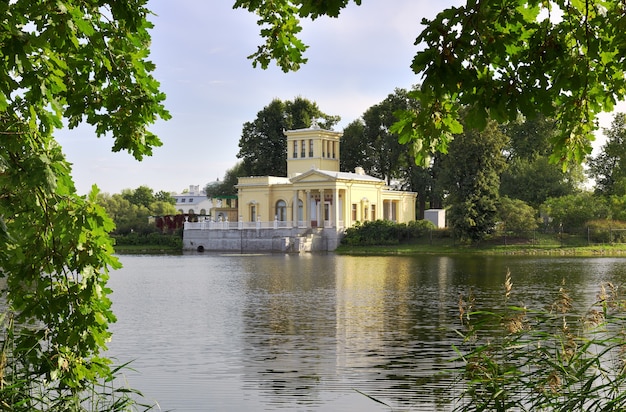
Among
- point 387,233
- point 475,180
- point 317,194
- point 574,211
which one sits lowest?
point 387,233

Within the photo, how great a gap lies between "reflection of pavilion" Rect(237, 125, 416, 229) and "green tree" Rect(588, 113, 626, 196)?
13.7 metres

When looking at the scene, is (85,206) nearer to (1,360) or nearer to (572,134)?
(1,360)

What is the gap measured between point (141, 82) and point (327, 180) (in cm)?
5454

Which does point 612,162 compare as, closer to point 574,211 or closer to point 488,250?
point 574,211

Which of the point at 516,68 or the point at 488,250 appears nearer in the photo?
the point at 516,68

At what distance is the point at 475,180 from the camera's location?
51.2 meters

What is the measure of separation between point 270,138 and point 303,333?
57549 mm

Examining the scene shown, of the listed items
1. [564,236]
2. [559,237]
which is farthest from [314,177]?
[564,236]

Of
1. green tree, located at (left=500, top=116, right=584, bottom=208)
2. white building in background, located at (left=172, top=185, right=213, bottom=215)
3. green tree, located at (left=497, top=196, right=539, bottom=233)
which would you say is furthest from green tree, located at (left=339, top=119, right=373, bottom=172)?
white building in background, located at (left=172, top=185, right=213, bottom=215)

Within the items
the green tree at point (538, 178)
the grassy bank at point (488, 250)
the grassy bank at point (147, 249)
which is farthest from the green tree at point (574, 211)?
the grassy bank at point (147, 249)

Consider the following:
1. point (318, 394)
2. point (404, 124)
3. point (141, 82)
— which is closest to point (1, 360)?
point (141, 82)

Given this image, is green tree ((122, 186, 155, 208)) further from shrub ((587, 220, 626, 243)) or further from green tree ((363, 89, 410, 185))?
shrub ((587, 220, 626, 243))

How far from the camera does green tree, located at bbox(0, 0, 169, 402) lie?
17.4 ft

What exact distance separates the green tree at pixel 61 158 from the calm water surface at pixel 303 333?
3.48 m
